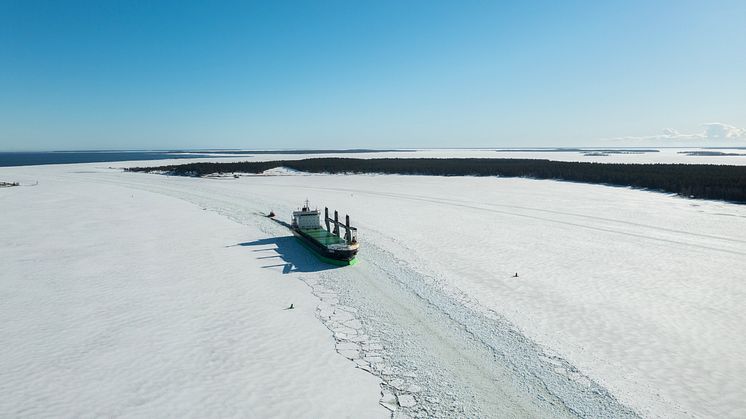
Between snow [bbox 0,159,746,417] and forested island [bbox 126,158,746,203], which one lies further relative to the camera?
forested island [bbox 126,158,746,203]

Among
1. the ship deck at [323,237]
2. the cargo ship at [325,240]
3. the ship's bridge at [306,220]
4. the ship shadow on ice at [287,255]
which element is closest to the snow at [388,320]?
the ship shadow on ice at [287,255]

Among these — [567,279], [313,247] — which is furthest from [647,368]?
[313,247]

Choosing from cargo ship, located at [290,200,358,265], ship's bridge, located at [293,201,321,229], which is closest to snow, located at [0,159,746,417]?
cargo ship, located at [290,200,358,265]

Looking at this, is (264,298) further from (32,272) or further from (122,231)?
(122,231)

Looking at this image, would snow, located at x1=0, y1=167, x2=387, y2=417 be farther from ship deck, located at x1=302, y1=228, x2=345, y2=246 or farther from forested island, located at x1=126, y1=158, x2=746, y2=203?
forested island, located at x1=126, y1=158, x2=746, y2=203

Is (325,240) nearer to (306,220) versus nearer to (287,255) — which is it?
(287,255)

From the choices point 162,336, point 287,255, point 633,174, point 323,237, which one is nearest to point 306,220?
point 323,237
